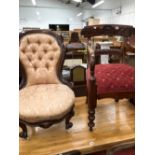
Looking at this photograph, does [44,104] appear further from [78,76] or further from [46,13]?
[46,13]

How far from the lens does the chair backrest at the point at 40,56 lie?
2137mm

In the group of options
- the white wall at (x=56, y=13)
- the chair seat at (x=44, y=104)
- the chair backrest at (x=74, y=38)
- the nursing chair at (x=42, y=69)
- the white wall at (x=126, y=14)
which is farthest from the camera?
the white wall at (x=56, y=13)

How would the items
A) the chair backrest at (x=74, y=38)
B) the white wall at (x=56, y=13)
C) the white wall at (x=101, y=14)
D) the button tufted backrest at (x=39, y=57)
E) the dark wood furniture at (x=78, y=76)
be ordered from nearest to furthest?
the button tufted backrest at (x=39, y=57) < the dark wood furniture at (x=78, y=76) < the chair backrest at (x=74, y=38) < the white wall at (x=56, y=13) < the white wall at (x=101, y=14)

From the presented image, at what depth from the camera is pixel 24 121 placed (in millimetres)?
1629

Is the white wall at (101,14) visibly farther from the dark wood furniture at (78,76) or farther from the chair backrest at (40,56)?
the chair backrest at (40,56)

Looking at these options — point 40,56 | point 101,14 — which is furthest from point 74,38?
point 101,14

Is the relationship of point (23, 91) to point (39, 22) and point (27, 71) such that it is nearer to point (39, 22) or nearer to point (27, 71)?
point (27, 71)

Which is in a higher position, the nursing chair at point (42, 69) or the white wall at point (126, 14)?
the white wall at point (126, 14)

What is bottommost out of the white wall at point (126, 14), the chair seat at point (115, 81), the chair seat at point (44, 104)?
the chair seat at point (44, 104)

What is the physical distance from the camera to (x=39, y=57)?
2.23 meters

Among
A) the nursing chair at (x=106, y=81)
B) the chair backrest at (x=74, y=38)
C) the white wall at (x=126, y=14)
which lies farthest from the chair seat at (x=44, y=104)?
the white wall at (x=126, y=14)

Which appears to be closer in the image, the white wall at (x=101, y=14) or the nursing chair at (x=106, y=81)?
the nursing chair at (x=106, y=81)
